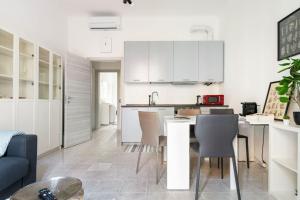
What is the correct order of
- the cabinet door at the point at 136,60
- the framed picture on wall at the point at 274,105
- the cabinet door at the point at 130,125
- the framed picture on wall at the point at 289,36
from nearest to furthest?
1. the framed picture on wall at the point at 289,36
2. the framed picture on wall at the point at 274,105
3. the cabinet door at the point at 130,125
4. the cabinet door at the point at 136,60

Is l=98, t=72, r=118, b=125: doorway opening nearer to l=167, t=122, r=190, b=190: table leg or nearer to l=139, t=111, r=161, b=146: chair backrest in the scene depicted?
l=139, t=111, r=161, b=146: chair backrest

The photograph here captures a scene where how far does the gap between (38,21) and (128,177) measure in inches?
128

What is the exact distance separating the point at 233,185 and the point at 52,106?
3.25m

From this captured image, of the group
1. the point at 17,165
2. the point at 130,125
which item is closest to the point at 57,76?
the point at 130,125

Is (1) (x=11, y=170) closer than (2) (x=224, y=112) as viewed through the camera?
Yes

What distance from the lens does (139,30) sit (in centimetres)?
501

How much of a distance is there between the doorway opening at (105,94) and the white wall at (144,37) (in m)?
1.01

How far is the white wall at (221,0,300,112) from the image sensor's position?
2.86m

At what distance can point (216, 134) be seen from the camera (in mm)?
2002

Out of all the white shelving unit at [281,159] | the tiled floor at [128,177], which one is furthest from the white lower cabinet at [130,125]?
the white shelving unit at [281,159]

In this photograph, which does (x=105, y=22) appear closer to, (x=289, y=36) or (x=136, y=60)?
(x=136, y=60)

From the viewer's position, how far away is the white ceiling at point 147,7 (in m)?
4.24

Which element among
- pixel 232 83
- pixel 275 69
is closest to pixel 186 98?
pixel 232 83

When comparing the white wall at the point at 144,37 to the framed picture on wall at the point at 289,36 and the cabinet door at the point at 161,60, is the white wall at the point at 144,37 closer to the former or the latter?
the cabinet door at the point at 161,60
